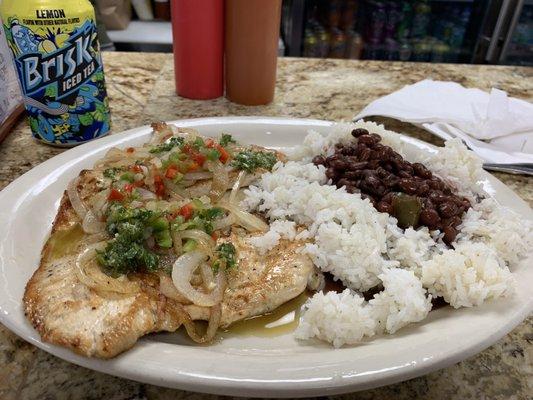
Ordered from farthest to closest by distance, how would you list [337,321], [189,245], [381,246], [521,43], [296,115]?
1. [521,43]
2. [296,115]
3. [381,246]
4. [189,245]
5. [337,321]

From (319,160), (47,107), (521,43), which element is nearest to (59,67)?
(47,107)

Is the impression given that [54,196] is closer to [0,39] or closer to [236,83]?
[0,39]

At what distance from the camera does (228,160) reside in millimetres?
1708

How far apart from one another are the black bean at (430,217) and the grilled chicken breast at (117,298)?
0.42m

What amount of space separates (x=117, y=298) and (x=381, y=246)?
2.53 feet

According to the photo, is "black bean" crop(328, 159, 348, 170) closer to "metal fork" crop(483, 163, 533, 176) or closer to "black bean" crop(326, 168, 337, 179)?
"black bean" crop(326, 168, 337, 179)

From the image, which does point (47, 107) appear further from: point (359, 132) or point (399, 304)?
point (399, 304)

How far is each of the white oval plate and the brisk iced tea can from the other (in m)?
0.50

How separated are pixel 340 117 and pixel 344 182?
2.94ft

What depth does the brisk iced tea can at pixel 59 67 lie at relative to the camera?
161 centimetres

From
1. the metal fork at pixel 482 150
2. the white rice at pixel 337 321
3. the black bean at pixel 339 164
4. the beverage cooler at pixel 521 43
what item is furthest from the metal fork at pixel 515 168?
the beverage cooler at pixel 521 43

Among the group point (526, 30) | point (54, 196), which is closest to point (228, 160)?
point (54, 196)

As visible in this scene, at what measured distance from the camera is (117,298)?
3.64ft

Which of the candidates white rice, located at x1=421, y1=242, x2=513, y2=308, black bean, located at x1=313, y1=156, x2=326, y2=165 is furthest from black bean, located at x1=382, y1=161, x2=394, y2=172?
white rice, located at x1=421, y1=242, x2=513, y2=308
